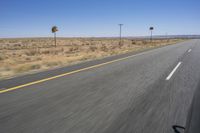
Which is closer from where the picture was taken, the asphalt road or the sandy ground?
the asphalt road

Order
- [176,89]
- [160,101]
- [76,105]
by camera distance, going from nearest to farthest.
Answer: [76,105], [160,101], [176,89]

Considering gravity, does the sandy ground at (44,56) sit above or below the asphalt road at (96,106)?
above

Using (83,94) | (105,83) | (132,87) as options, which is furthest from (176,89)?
(83,94)

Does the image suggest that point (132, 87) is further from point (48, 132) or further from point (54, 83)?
point (48, 132)

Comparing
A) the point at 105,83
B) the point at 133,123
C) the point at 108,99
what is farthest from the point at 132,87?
the point at 133,123

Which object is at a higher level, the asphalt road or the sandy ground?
the sandy ground

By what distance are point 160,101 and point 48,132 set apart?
318 centimetres

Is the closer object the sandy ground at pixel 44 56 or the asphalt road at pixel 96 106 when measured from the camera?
the asphalt road at pixel 96 106

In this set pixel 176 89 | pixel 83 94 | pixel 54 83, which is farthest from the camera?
pixel 54 83

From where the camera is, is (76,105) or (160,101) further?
(160,101)

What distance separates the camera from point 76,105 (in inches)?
185

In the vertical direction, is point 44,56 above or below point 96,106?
above

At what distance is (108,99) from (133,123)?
158cm

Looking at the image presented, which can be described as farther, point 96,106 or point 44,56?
point 44,56
